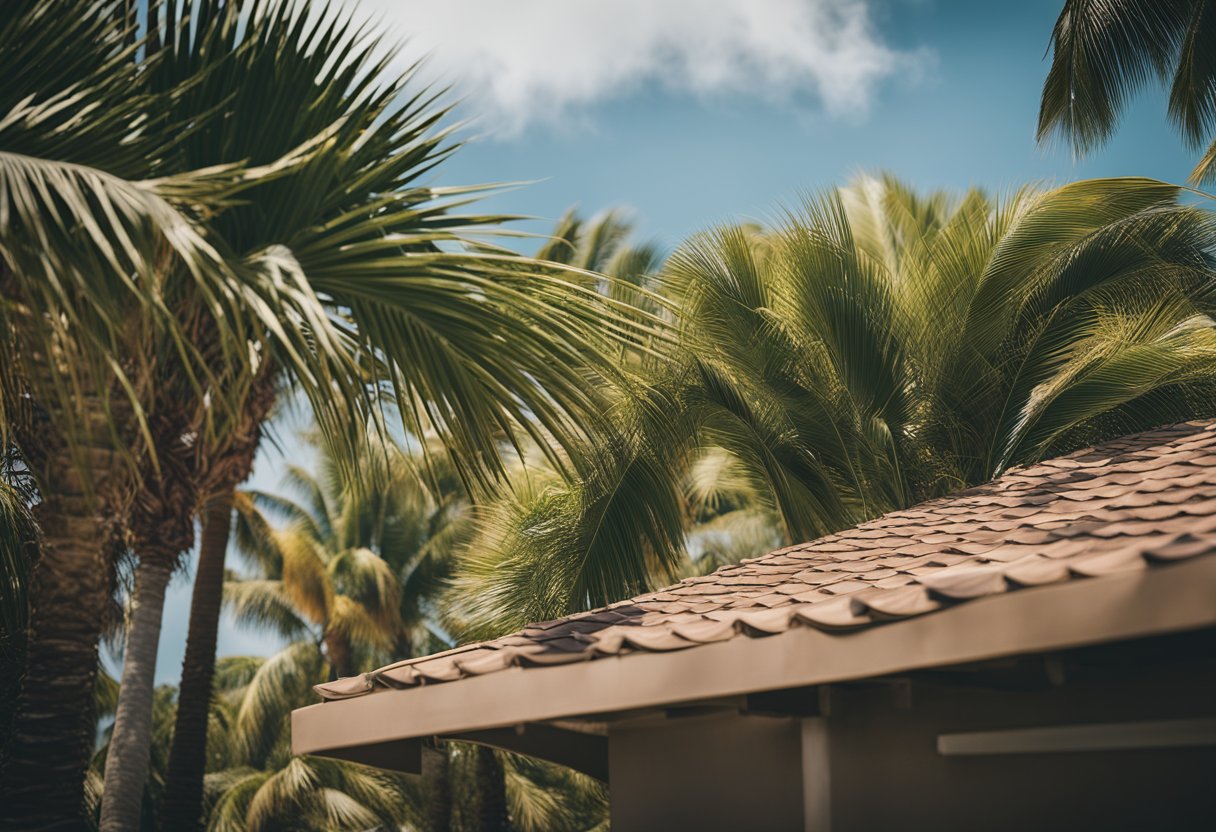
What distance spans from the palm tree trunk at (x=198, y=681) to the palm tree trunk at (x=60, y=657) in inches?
479

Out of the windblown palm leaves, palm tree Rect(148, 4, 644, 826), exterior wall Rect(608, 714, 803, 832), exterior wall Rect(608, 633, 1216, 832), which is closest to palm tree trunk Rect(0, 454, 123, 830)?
palm tree Rect(148, 4, 644, 826)

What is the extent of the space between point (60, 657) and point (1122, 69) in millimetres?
11178

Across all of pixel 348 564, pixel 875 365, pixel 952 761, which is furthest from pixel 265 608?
pixel 952 761

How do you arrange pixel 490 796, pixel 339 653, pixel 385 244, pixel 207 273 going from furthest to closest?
pixel 339 653
pixel 490 796
pixel 385 244
pixel 207 273

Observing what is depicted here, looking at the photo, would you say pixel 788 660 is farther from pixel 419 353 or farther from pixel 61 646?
Result: pixel 61 646

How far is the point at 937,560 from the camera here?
5277 millimetres

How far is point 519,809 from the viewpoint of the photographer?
25031 millimetres

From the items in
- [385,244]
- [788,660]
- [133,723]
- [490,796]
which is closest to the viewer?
[788,660]

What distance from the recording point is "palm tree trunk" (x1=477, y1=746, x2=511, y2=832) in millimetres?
22234

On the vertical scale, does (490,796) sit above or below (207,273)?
below

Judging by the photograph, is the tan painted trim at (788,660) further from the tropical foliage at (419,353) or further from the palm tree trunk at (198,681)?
the palm tree trunk at (198,681)

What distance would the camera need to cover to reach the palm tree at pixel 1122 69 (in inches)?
460

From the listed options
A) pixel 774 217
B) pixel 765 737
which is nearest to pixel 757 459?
pixel 774 217

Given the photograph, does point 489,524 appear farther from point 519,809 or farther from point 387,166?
point 519,809
